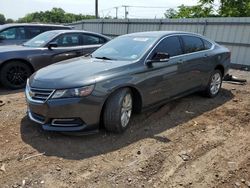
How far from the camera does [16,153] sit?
4320mm

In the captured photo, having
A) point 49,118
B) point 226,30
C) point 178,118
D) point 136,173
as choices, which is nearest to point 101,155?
point 136,173

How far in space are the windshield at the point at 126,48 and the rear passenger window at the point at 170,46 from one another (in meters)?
0.17

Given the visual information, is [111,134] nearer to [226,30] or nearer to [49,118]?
[49,118]

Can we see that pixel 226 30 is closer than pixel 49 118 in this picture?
No

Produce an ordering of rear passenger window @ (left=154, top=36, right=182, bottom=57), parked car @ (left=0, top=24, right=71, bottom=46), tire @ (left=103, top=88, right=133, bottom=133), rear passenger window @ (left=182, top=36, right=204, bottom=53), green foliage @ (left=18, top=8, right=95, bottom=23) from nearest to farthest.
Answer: tire @ (left=103, top=88, right=133, bottom=133), rear passenger window @ (left=154, top=36, right=182, bottom=57), rear passenger window @ (left=182, top=36, right=204, bottom=53), parked car @ (left=0, top=24, right=71, bottom=46), green foliage @ (left=18, top=8, right=95, bottom=23)

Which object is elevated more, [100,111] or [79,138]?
[100,111]

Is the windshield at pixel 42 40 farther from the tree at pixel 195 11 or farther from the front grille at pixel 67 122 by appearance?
the tree at pixel 195 11

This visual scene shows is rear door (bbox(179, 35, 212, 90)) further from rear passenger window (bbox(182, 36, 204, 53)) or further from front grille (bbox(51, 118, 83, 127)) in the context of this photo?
front grille (bbox(51, 118, 83, 127))

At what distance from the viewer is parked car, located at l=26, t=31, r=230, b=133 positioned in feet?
14.9

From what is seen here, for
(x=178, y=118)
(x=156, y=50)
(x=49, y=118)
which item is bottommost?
(x=178, y=118)

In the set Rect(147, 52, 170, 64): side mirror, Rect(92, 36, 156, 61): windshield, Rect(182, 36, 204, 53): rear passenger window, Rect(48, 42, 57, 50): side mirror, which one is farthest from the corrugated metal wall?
Rect(147, 52, 170, 64): side mirror

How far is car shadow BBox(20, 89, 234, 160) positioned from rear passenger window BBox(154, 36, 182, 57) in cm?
109

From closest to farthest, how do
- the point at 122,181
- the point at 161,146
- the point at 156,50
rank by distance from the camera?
the point at 122,181, the point at 161,146, the point at 156,50

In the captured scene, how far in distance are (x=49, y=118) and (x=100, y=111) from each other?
0.73 m
